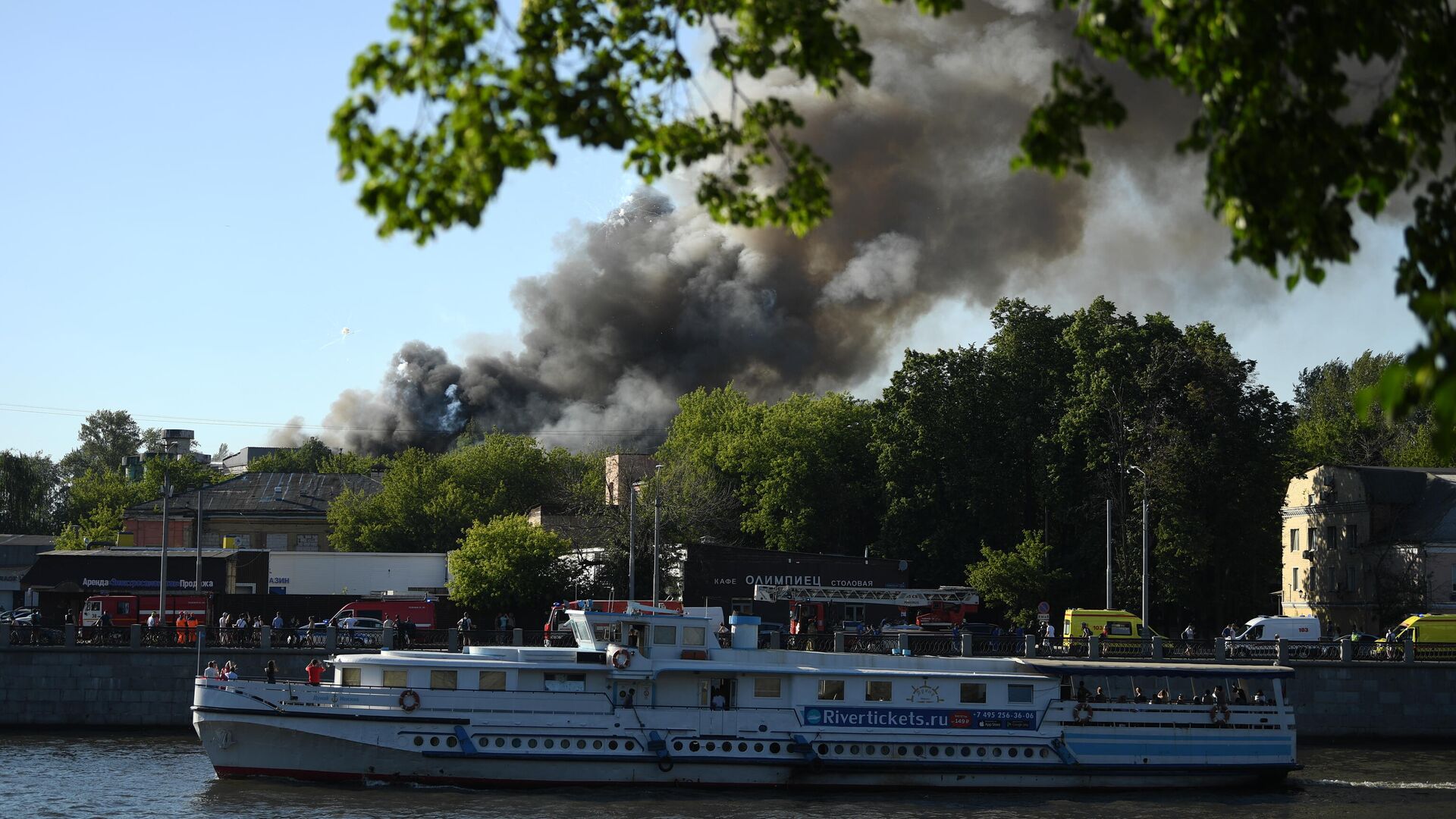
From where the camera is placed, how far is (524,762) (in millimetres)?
44250

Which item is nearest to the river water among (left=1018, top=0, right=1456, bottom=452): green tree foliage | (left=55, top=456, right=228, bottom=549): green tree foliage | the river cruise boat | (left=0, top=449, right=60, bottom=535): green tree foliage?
the river cruise boat

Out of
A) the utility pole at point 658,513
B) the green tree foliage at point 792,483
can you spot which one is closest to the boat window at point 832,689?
the utility pole at point 658,513

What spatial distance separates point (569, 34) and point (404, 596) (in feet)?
203

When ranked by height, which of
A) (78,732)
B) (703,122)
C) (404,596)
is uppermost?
(703,122)

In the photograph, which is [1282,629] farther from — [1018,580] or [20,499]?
[20,499]

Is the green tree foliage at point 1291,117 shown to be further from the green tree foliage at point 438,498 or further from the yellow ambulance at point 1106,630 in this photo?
the green tree foliage at point 438,498

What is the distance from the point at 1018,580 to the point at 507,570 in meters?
23.3

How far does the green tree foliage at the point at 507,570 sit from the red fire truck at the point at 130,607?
37.5 ft

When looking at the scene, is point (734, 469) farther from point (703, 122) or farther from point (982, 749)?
point (703, 122)

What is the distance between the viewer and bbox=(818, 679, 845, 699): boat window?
150 feet

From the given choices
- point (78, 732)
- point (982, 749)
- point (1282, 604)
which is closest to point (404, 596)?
point (78, 732)

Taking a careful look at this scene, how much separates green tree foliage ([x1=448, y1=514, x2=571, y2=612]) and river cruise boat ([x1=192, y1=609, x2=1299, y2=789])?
2783 cm

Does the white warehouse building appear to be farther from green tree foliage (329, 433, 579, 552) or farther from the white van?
the white van

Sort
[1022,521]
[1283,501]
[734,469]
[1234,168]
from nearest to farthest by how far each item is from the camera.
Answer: [1234,168]
[1283,501]
[1022,521]
[734,469]
